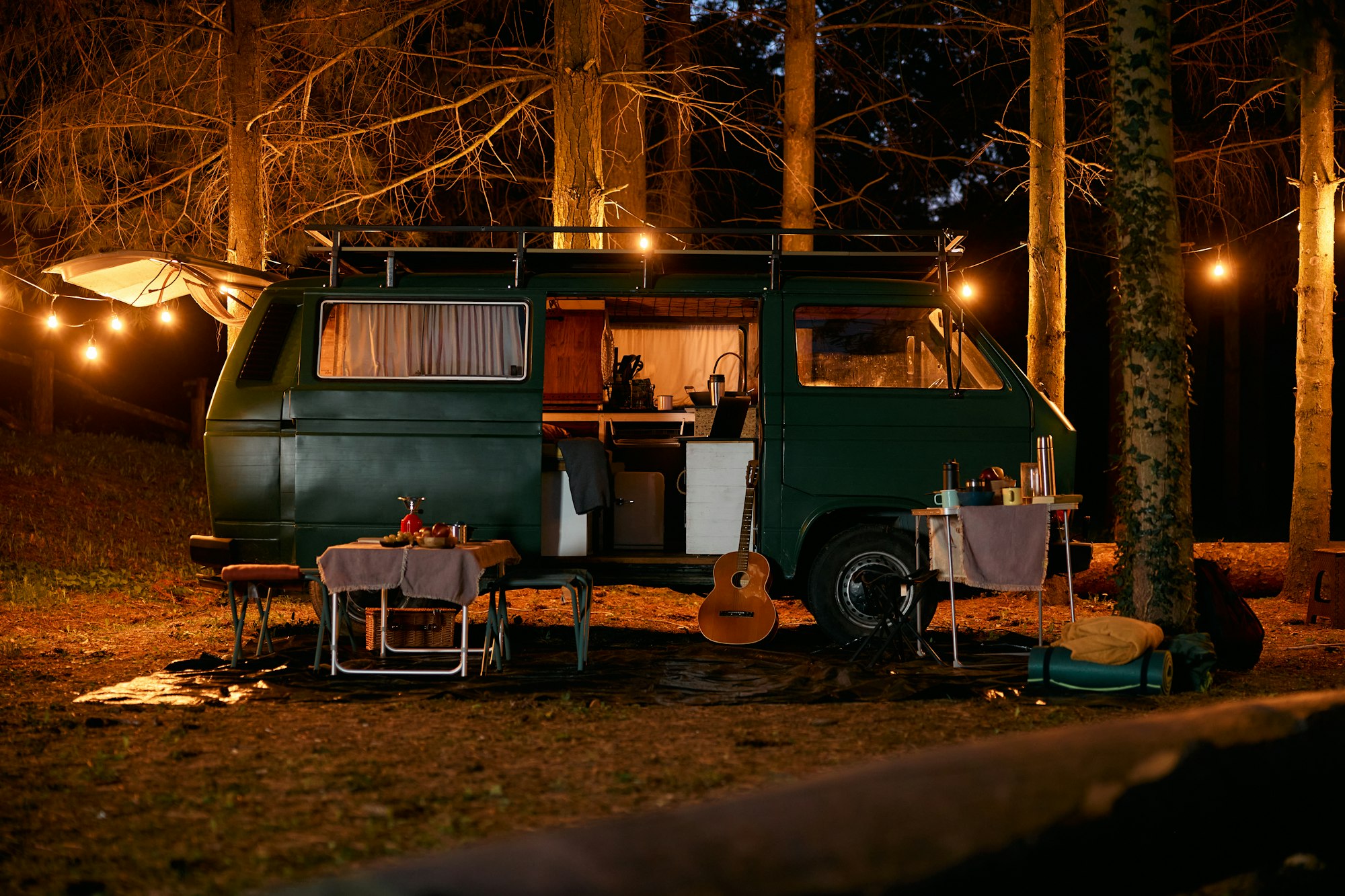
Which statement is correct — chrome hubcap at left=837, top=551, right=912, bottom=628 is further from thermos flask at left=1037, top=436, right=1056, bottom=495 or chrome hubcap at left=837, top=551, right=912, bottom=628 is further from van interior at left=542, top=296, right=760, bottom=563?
thermos flask at left=1037, top=436, right=1056, bottom=495

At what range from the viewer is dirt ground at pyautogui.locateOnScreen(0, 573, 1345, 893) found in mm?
3656

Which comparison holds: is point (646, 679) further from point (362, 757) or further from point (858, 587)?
point (362, 757)

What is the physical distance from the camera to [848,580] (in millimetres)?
7852

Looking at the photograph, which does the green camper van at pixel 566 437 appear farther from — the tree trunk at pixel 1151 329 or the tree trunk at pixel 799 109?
the tree trunk at pixel 799 109

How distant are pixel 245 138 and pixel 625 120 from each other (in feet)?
12.2

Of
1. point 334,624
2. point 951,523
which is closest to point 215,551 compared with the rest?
point 334,624

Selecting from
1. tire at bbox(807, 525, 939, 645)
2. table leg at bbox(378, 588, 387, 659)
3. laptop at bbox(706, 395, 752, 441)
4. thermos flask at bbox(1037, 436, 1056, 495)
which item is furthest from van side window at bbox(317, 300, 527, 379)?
thermos flask at bbox(1037, 436, 1056, 495)

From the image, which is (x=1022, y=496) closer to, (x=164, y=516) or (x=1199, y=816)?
(x=1199, y=816)

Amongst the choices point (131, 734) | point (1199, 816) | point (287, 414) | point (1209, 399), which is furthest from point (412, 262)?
point (1209, 399)

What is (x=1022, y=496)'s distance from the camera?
711 cm

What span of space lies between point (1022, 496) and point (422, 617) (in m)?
3.66

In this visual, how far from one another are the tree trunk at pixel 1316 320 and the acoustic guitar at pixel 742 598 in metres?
5.43

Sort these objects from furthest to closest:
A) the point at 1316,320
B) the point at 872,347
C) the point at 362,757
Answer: the point at 1316,320, the point at 872,347, the point at 362,757

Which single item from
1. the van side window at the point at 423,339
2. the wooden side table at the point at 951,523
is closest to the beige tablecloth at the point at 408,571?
the van side window at the point at 423,339
